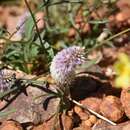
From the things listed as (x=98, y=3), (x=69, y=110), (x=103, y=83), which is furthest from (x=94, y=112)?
(x=98, y=3)

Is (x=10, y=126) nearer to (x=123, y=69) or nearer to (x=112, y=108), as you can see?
(x=112, y=108)

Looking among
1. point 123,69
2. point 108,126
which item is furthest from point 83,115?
point 123,69

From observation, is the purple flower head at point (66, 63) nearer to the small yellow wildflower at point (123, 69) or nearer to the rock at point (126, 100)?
the rock at point (126, 100)

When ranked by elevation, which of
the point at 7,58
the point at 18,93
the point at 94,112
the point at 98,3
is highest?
the point at 98,3

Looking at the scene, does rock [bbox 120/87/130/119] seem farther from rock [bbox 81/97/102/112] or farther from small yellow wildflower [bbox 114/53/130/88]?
small yellow wildflower [bbox 114/53/130/88]

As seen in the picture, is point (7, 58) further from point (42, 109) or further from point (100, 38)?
point (100, 38)

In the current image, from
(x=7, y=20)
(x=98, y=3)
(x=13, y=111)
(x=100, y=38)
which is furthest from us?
(x=7, y=20)

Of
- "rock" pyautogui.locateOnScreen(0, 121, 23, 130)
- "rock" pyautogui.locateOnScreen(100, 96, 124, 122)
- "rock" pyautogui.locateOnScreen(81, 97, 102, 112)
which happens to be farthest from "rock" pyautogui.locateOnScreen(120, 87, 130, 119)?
"rock" pyautogui.locateOnScreen(0, 121, 23, 130)
